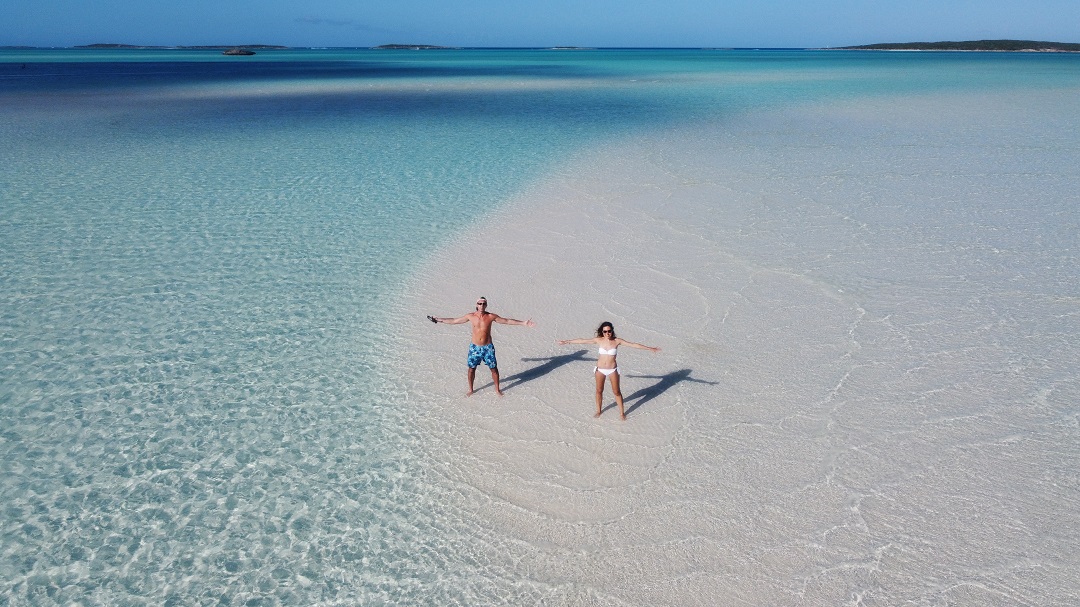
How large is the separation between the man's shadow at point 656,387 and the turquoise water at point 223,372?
2269 mm

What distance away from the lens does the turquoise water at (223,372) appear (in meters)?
5.23

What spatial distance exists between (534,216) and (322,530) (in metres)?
9.27

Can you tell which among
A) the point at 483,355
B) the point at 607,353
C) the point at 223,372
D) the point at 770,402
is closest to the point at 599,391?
the point at 607,353

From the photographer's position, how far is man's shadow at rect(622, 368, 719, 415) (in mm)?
7301

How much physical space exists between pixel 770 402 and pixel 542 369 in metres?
2.53

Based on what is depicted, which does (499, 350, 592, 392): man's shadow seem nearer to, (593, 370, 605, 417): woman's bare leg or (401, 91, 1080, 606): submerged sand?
(401, 91, 1080, 606): submerged sand

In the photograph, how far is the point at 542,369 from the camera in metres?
8.05

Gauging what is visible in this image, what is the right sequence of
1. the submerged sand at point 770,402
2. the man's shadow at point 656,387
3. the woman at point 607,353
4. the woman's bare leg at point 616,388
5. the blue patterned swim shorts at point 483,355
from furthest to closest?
the man's shadow at point 656,387
the blue patterned swim shorts at point 483,355
the woman's bare leg at point 616,388
the woman at point 607,353
the submerged sand at point 770,402

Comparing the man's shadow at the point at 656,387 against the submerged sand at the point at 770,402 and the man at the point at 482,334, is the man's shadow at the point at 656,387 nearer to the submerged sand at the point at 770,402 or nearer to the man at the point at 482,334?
the submerged sand at the point at 770,402

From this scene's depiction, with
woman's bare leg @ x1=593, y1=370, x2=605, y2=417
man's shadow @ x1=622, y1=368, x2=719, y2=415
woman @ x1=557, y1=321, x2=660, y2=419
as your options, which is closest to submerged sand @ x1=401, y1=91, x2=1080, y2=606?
man's shadow @ x1=622, y1=368, x2=719, y2=415

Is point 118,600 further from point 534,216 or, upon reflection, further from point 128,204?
point 128,204

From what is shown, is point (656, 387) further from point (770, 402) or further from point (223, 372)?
point (223, 372)

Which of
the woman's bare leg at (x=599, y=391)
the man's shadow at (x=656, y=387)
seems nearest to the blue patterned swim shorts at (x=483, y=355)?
the woman's bare leg at (x=599, y=391)

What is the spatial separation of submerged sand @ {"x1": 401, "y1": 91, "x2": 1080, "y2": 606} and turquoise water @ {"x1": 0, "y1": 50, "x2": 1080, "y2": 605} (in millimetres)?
621
